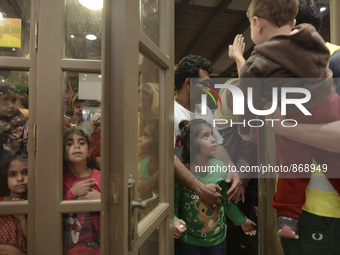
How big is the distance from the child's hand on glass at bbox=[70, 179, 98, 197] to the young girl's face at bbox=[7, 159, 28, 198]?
0.27 m

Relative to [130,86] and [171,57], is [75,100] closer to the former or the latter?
[171,57]

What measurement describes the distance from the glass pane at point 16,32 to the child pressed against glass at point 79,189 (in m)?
0.54

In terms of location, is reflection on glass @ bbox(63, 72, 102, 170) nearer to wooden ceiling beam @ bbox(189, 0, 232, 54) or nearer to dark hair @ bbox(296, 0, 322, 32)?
wooden ceiling beam @ bbox(189, 0, 232, 54)

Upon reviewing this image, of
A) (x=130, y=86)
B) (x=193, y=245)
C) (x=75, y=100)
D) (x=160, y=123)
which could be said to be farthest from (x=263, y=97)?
(x=75, y=100)

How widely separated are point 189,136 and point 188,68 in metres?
0.40

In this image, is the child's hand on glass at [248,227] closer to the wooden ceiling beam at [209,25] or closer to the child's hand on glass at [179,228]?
the child's hand on glass at [179,228]

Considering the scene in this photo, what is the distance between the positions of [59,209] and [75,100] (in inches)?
24.6

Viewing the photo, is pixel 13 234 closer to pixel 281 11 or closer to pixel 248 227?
pixel 248 227

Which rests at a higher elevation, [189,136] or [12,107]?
[12,107]

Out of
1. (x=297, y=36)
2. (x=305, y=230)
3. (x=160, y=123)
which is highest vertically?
(x=297, y=36)

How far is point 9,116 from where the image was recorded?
5.02 feet

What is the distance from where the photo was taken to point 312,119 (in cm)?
135

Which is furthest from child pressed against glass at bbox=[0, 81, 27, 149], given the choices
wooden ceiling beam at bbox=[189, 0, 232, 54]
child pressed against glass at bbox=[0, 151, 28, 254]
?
wooden ceiling beam at bbox=[189, 0, 232, 54]

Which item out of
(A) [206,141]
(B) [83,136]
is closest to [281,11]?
(A) [206,141]
